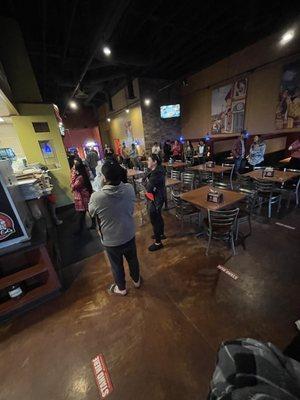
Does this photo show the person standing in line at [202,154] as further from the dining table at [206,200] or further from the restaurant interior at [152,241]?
the dining table at [206,200]

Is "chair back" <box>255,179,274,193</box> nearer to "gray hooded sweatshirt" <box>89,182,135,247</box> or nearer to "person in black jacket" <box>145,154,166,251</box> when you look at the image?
"person in black jacket" <box>145,154,166,251</box>

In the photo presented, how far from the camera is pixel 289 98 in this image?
6.06 meters

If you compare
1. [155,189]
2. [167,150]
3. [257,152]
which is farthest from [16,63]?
[257,152]

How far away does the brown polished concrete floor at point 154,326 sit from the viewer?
5.32ft

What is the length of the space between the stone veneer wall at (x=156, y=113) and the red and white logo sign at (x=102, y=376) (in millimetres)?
9208

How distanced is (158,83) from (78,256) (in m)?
9.41

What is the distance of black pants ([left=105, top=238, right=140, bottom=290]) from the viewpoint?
214 cm

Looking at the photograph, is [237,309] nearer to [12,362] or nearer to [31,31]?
[12,362]

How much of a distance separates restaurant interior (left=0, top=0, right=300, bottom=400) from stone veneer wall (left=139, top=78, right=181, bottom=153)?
2.14 m

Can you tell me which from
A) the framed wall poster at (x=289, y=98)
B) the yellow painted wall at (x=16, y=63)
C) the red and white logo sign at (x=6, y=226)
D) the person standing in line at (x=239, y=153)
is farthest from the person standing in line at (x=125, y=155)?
the red and white logo sign at (x=6, y=226)

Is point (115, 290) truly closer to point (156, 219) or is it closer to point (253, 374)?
point (156, 219)

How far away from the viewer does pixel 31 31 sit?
531 cm

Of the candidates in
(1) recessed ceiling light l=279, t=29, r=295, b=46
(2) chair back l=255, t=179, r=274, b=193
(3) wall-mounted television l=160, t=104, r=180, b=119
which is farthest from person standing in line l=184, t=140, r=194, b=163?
(2) chair back l=255, t=179, r=274, b=193

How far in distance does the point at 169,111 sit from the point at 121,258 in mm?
9286
